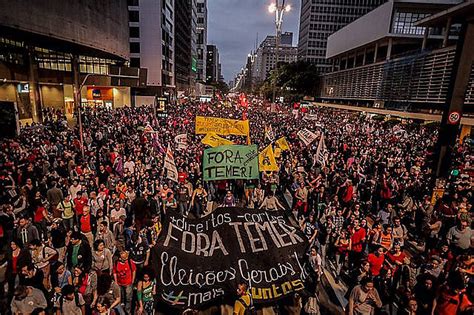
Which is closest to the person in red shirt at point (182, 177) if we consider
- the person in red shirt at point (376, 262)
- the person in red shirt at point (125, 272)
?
the person in red shirt at point (125, 272)

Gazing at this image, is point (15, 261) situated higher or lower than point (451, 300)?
lower

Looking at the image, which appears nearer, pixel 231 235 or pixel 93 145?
pixel 231 235

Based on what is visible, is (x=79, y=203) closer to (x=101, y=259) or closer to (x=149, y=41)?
(x=101, y=259)

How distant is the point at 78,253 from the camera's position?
Result: 6164mm

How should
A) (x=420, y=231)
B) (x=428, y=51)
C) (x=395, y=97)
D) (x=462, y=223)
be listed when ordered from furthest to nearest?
(x=395, y=97)
(x=428, y=51)
(x=420, y=231)
(x=462, y=223)

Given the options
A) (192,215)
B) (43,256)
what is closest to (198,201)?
(192,215)

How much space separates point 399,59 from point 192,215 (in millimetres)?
40451

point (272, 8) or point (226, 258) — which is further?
point (272, 8)

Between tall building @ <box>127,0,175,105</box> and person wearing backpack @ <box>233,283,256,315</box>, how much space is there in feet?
187

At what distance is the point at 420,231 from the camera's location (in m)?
9.66

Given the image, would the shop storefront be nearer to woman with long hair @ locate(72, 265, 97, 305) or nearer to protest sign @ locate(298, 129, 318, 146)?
protest sign @ locate(298, 129, 318, 146)

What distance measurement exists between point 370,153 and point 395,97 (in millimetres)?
27897

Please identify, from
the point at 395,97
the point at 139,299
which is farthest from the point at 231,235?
the point at 395,97

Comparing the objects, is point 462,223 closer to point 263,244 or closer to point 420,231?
point 420,231
